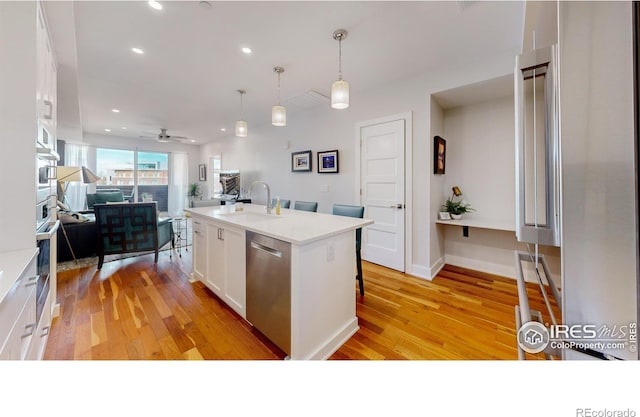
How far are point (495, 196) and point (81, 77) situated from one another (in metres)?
5.57

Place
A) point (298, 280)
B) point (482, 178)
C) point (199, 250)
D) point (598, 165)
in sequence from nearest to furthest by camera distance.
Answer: point (598, 165) → point (298, 280) → point (199, 250) → point (482, 178)

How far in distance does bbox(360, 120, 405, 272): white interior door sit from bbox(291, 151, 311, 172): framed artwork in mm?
1091

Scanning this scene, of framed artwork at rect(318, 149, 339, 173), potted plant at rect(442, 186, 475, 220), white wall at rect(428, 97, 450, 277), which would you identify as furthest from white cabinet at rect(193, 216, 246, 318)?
A: potted plant at rect(442, 186, 475, 220)

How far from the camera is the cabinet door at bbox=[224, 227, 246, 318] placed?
73.0 inches

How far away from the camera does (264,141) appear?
5121 mm

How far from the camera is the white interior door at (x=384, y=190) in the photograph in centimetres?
306

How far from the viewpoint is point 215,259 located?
2240mm

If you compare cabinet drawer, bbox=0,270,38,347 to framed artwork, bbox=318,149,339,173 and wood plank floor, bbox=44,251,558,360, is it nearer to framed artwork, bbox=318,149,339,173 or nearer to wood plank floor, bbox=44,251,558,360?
wood plank floor, bbox=44,251,558,360

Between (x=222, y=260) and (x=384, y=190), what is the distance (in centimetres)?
224

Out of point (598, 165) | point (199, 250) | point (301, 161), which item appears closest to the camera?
point (598, 165)

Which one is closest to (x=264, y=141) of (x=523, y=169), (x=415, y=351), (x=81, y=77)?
(x=81, y=77)

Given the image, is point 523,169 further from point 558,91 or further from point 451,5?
point 451,5

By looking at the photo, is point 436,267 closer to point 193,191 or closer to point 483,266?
point 483,266

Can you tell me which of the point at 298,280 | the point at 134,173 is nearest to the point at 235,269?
the point at 298,280
